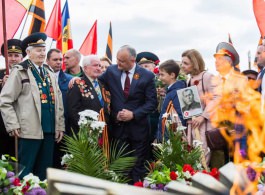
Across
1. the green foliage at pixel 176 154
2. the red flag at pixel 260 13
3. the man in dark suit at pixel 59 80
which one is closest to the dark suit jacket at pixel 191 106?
the green foliage at pixel 176 154

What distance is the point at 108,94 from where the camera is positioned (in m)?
8.00

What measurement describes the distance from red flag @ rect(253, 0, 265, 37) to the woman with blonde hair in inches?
102

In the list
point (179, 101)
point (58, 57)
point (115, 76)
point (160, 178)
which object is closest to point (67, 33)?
point (58, 57)

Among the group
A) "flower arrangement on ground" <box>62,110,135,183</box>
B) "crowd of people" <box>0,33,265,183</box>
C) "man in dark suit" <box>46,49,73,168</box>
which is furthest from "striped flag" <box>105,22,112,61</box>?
"flower arrangement on ground" <box>62,110,135,183</box>

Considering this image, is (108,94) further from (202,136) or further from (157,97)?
(202,136)

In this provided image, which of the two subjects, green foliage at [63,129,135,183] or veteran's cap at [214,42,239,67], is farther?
veteran's cap at [214,42,239,67]

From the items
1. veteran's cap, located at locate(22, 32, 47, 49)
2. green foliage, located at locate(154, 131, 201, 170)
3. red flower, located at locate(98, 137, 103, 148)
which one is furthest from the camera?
veteran's cap, located at locate(22, 32, 47, 49)

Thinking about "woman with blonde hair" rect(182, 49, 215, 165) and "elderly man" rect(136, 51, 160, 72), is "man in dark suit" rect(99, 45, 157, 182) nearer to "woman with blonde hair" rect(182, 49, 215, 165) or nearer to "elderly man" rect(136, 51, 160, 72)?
"woman with blonde hair" rect(182, 49, 215, 165)

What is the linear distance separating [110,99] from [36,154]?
4.40 ft

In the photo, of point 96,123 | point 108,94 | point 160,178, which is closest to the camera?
point 160,178

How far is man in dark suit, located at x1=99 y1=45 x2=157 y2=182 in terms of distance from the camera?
7.98 m

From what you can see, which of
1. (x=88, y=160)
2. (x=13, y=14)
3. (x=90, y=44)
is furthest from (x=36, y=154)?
(x=90, y=44)

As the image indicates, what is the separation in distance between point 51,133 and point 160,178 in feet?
6.86

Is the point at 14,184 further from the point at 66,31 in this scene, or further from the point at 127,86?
the point at 66,31
